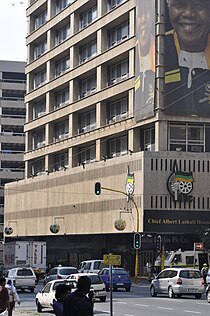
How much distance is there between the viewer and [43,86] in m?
94.0

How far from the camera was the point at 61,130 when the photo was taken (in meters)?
90.8

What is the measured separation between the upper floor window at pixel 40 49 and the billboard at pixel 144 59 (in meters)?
25.6

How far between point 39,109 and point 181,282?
190 feet

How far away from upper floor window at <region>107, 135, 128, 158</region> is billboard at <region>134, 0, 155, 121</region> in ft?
15.4

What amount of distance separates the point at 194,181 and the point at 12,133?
195 feet

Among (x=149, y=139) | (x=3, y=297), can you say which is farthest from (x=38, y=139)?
(x=3, y=297)

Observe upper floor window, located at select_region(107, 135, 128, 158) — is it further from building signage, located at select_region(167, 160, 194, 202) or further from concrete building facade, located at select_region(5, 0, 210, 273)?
building signage, located at select_region(167, 160, 194, 202)

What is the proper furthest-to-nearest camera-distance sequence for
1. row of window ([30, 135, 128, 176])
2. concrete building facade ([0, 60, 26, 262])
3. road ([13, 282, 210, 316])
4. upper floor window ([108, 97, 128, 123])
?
concrete building facade ([0, 60, 26, 262]), row of window ([30, 135, 128, 176]), upper floor window ([108, 97, 128, 123]), road ([13, 282, 210, 316])

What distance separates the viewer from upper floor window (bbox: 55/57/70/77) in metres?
89.8

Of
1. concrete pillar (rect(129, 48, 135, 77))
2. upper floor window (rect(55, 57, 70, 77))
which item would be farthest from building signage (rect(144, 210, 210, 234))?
upper floor window (rect(55, 57, 70, 77))

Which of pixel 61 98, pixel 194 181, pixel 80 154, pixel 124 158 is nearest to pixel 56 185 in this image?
pixel 80 154

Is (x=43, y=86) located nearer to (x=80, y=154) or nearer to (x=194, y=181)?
(x=80, y=154)

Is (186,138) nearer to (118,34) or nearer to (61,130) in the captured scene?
(118,34)

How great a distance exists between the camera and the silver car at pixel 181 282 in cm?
4209
